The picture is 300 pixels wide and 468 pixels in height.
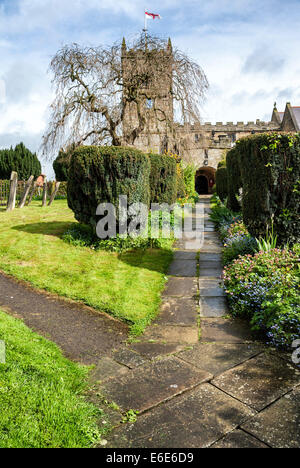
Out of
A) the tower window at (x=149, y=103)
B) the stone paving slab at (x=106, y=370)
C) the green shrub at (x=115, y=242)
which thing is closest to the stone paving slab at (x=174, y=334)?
the stone paving slab at (x=106, y=370)

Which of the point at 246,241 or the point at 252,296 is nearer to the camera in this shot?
the point at 252,296

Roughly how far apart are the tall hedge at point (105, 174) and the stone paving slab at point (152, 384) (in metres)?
4.84

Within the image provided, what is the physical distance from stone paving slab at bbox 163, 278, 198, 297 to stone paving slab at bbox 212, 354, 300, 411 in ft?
6.71

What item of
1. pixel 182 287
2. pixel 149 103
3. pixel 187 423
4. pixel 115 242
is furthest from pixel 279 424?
pixel 149 103

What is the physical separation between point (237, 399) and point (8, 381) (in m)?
1.83

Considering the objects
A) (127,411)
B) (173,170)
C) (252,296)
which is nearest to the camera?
(127,411)

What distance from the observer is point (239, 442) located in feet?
7.25

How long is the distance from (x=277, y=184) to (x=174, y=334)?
11.5 ft

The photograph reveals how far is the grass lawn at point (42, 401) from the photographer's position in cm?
219
